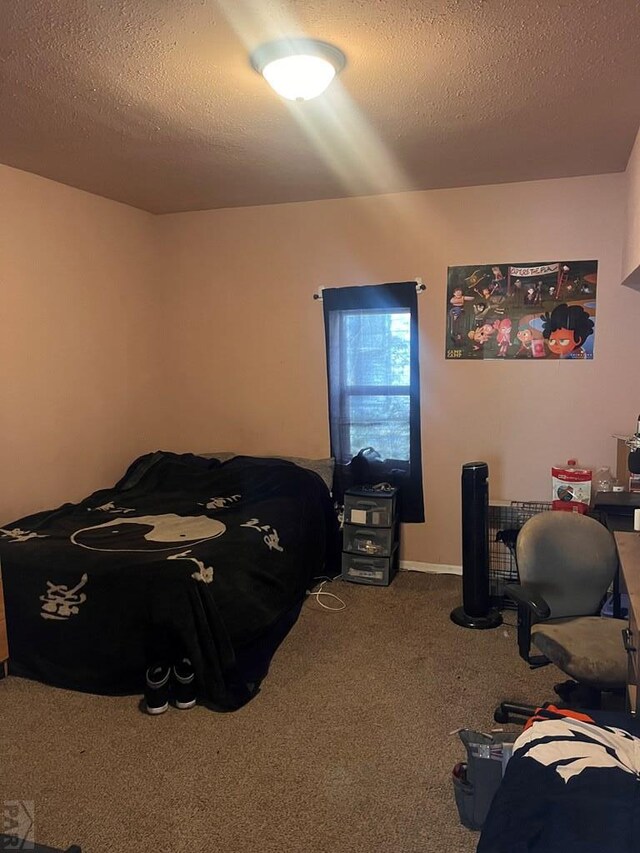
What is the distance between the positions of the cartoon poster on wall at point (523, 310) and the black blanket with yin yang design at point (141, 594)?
5.62 ft

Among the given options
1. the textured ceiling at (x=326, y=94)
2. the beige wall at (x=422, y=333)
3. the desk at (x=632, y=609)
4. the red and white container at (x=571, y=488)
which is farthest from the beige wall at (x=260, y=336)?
the desk at (x=632, y=609)

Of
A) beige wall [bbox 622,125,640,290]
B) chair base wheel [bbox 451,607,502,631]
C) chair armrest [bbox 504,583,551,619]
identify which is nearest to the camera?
chair armrest [bbox 504,583,551,619]

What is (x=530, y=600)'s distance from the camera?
2.26 meters

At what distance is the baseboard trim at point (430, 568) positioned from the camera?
4.20 metres

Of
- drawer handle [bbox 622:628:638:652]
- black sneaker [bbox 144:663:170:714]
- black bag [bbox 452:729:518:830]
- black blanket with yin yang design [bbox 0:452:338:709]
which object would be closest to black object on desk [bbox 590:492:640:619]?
drawer handle [bbox 622:628:638:652]

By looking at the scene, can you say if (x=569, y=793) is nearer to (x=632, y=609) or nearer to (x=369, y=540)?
(x=632, y=609)

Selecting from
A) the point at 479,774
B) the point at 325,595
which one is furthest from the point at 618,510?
→ the point at 325,595

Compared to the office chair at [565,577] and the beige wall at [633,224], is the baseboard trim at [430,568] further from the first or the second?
the beige wall at [633,224]

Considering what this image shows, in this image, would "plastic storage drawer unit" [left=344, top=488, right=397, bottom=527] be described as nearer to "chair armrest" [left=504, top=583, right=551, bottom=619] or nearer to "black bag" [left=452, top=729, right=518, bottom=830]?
"chair armrest" [left=504, top=583, right=551, bottom=619]

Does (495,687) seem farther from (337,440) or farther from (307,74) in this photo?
(307,74)

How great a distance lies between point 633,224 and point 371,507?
2144 millimetres

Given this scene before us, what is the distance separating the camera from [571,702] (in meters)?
2.59

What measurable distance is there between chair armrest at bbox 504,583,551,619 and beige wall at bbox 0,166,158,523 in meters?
2.75

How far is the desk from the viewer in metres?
1.76
